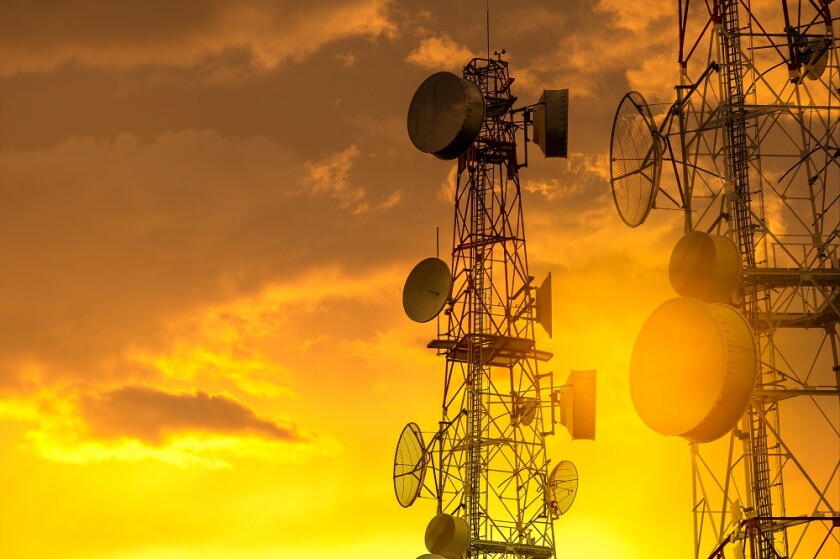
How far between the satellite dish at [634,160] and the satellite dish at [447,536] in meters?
19.8

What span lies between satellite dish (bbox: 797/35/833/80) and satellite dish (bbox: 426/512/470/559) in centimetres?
2624

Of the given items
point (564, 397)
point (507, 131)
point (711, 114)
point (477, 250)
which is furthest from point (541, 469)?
point (711, 114)

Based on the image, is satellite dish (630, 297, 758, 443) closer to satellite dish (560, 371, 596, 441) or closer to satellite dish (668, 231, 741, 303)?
satellite dish (668, 231, 741, 303)

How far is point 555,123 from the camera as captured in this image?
63594mm

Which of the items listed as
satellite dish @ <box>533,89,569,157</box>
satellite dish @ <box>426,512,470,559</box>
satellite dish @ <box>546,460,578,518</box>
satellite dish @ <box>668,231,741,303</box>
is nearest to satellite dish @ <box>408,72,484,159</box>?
satellite dish @ <box>533,89,569,157</box>

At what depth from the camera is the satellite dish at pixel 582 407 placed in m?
62.4

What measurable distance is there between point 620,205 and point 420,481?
876 inches

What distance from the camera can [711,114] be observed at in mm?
49281

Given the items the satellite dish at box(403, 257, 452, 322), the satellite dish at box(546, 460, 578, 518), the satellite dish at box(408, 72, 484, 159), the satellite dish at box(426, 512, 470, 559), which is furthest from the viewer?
the satellite dish at box(403, 257, 452, 322)

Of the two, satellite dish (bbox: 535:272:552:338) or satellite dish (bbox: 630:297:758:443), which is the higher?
satellite dish (bbox: 535:272:552:338)

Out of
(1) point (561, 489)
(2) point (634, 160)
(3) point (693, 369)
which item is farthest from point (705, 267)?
(1) point (561, 489)

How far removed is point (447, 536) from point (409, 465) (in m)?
6.16

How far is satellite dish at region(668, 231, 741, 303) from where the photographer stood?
44344mm

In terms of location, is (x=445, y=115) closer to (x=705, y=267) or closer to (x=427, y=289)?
(x=427, y=289)
